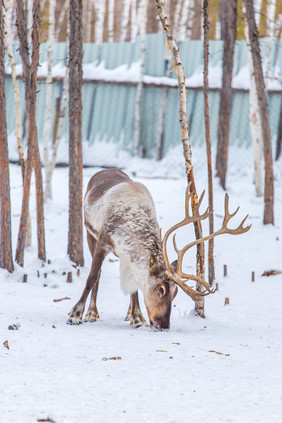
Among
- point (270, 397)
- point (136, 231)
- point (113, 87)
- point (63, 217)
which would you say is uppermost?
point (113, 87)

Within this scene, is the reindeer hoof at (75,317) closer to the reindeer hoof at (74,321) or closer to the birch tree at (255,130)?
the reindeer hoof at (74,321)

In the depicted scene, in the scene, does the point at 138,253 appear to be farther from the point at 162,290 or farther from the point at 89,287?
the point at 89,287

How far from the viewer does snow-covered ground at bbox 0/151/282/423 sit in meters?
3.21

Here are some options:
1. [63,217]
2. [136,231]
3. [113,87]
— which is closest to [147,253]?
[136,231]

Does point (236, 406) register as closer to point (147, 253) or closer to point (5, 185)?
point (147, 253)

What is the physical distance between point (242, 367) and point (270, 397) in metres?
0.58

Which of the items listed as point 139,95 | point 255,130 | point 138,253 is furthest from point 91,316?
point 139,95

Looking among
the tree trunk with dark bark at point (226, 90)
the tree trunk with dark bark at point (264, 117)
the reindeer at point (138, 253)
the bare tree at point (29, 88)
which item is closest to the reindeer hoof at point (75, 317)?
the reindeer at point (138, 253)

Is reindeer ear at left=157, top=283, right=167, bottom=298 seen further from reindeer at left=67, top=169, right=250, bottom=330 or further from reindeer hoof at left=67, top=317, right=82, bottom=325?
reindeer hoof at left=67, top=317, right=82, bottom=325

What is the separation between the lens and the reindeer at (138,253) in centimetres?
515

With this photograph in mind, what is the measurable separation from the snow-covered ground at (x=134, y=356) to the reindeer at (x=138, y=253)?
0.20 meters

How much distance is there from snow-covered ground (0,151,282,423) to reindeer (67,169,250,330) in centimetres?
20

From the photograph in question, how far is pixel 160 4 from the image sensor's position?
18.0ft

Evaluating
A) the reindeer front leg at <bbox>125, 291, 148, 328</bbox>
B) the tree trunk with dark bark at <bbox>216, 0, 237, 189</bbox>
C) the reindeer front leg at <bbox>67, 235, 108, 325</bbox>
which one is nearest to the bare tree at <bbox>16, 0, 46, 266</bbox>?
the reindeer front leg at <bbox>67, 235, 108, 325</bbox>
